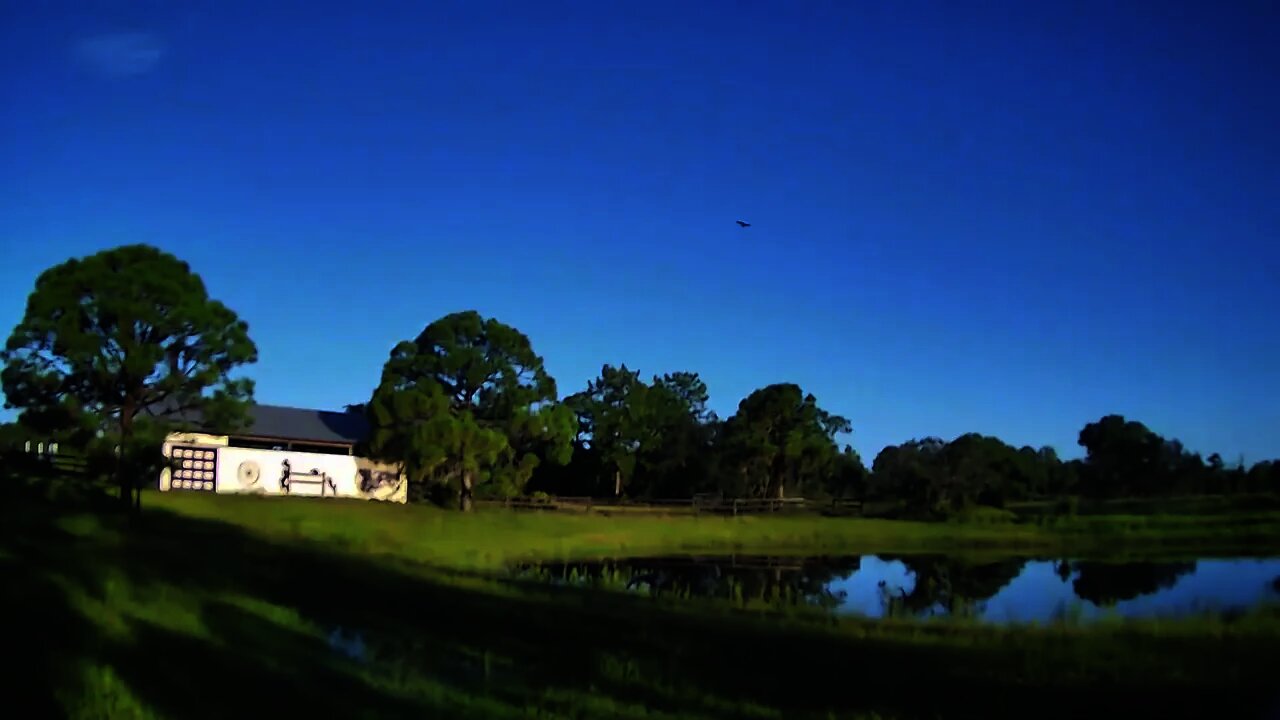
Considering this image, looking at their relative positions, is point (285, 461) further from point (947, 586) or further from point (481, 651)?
point (481, 651)

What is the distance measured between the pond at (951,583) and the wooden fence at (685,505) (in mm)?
14434

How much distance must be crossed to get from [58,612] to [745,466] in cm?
7350

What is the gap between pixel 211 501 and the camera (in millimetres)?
41312

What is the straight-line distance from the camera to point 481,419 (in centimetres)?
5947

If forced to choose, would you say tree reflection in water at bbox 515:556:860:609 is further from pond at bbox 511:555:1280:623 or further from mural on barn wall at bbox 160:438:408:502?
mural on barn wall at bbox 160:438:408:502

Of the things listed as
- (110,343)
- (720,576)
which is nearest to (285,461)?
(110,343)

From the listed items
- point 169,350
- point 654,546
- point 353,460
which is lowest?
point 654,546

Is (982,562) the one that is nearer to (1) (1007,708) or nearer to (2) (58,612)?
(1) (1007,708)

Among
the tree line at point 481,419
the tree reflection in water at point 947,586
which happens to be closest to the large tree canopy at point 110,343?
the tree line at point 481,419

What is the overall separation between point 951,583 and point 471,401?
101 feet

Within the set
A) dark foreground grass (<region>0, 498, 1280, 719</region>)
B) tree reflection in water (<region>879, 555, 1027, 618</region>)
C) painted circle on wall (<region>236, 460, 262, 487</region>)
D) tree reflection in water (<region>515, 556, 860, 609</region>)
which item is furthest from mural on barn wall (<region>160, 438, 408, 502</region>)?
tree reflection in water (<region>879, 555, 1027, 618</region>)

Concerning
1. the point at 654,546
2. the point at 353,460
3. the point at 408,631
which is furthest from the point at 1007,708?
the point at 353,460

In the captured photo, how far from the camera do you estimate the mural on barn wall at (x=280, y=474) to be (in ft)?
165

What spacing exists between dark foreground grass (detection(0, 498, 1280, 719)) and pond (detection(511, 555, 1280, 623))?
4630 mm
